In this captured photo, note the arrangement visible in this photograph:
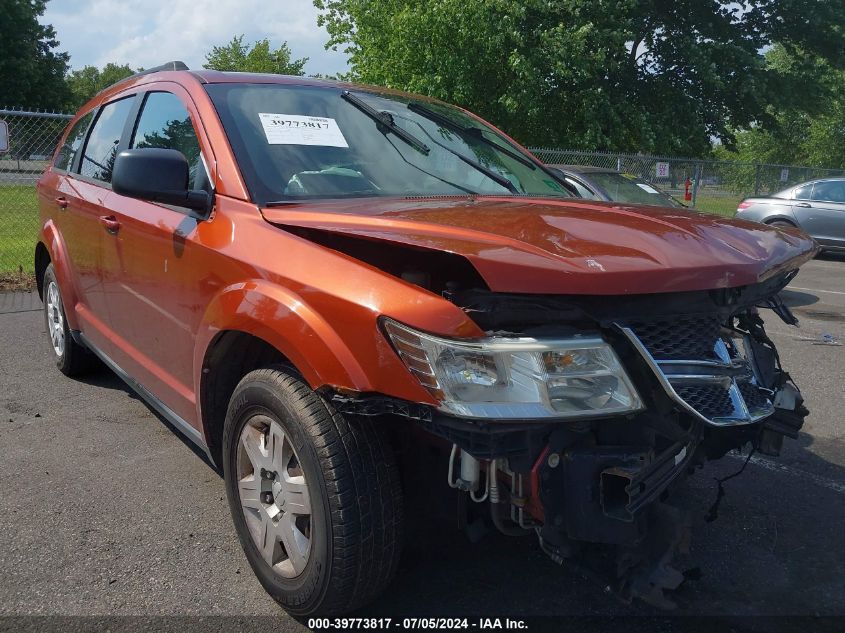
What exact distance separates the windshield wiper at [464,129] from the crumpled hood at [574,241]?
1.12 m

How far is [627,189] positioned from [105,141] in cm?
753

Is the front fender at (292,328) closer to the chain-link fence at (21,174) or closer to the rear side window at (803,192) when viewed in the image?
the chain-link fence at (21,174)

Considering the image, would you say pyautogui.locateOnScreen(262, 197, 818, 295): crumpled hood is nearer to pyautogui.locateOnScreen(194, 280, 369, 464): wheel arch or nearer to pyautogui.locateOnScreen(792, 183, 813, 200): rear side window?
pyautogui.locateOnScreen(194, 280, 369, 464): wheel arch

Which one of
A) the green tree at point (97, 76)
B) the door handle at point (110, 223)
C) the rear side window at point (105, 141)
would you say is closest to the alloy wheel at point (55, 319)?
the rear side window at point (105, 141)

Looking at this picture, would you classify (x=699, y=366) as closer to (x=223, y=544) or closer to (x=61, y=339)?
(x=223, y=544)

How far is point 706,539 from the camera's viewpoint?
10.4 ft

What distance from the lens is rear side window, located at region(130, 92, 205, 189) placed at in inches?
123

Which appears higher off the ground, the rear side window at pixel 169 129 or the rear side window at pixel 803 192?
the rear side window at pixel 169 129

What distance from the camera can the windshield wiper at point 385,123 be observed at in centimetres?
338

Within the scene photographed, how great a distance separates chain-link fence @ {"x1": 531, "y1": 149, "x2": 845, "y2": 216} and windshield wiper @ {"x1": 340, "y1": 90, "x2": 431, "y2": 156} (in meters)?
13.3

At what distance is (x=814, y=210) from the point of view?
1435 cm

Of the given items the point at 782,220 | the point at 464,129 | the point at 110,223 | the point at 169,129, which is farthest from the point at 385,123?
the point at 782,220

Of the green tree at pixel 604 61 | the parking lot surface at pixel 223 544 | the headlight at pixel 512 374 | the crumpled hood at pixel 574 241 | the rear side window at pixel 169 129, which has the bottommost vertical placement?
the parking lot surface at pixel 223 544

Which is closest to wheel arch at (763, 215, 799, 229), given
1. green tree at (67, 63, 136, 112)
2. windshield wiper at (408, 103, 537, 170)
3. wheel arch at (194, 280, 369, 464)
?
windshield wiper at (408, 103, 537, 170)
